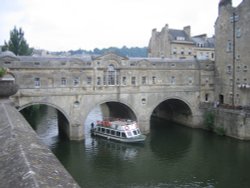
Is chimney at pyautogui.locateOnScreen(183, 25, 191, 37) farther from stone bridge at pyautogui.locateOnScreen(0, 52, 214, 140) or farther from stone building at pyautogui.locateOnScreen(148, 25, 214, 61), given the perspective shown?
stone bridge at pyautogui.locateOnScreen(0, 52, 214, 140)

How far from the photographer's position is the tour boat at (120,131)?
35816 millimetres

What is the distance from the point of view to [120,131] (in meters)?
36.8

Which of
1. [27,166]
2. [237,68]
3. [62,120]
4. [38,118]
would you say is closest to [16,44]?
[38,118]

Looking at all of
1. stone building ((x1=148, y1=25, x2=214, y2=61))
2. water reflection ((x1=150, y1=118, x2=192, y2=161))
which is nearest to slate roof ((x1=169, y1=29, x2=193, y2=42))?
stone building ((x1=148, y1=25, x2=214, y2=61))

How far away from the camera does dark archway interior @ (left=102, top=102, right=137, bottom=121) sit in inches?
1643

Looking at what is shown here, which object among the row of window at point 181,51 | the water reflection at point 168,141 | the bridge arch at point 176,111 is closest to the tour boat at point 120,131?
the water reflection at point 168,141

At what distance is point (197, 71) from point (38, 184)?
41216 millimetres

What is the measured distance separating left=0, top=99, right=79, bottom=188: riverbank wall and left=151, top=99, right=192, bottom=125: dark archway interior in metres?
38.0

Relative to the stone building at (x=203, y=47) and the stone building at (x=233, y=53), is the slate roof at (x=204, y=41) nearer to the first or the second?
the stone building at (x=203, y=47)

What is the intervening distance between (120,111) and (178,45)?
24319 mm

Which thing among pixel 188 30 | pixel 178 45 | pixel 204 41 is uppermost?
pixel 188 30

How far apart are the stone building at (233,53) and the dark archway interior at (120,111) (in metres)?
13.8

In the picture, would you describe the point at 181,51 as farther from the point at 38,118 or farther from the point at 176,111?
the point at 38,118

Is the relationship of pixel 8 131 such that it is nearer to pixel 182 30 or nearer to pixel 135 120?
pixel 135 120
